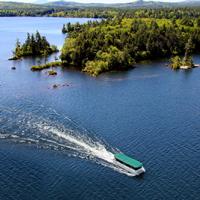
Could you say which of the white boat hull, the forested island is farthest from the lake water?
the forested island

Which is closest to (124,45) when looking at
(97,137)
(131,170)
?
(97,137)

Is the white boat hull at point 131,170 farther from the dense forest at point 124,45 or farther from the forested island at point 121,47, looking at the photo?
the dense forest at point 124,45

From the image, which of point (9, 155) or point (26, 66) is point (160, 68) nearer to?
point (26, 66)

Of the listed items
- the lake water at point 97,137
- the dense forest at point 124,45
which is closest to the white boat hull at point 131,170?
the lake water at point 97,137

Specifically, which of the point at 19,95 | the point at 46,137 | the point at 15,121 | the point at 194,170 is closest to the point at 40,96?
the point at 19,95

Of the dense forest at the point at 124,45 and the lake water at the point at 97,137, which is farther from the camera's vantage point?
the dense forest at the point at 124,45

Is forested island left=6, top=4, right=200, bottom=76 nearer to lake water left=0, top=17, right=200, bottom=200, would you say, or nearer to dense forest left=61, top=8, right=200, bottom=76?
dense forest left=61, top=8, right=200, bottom=76

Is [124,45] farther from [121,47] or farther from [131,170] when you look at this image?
[131,170]
